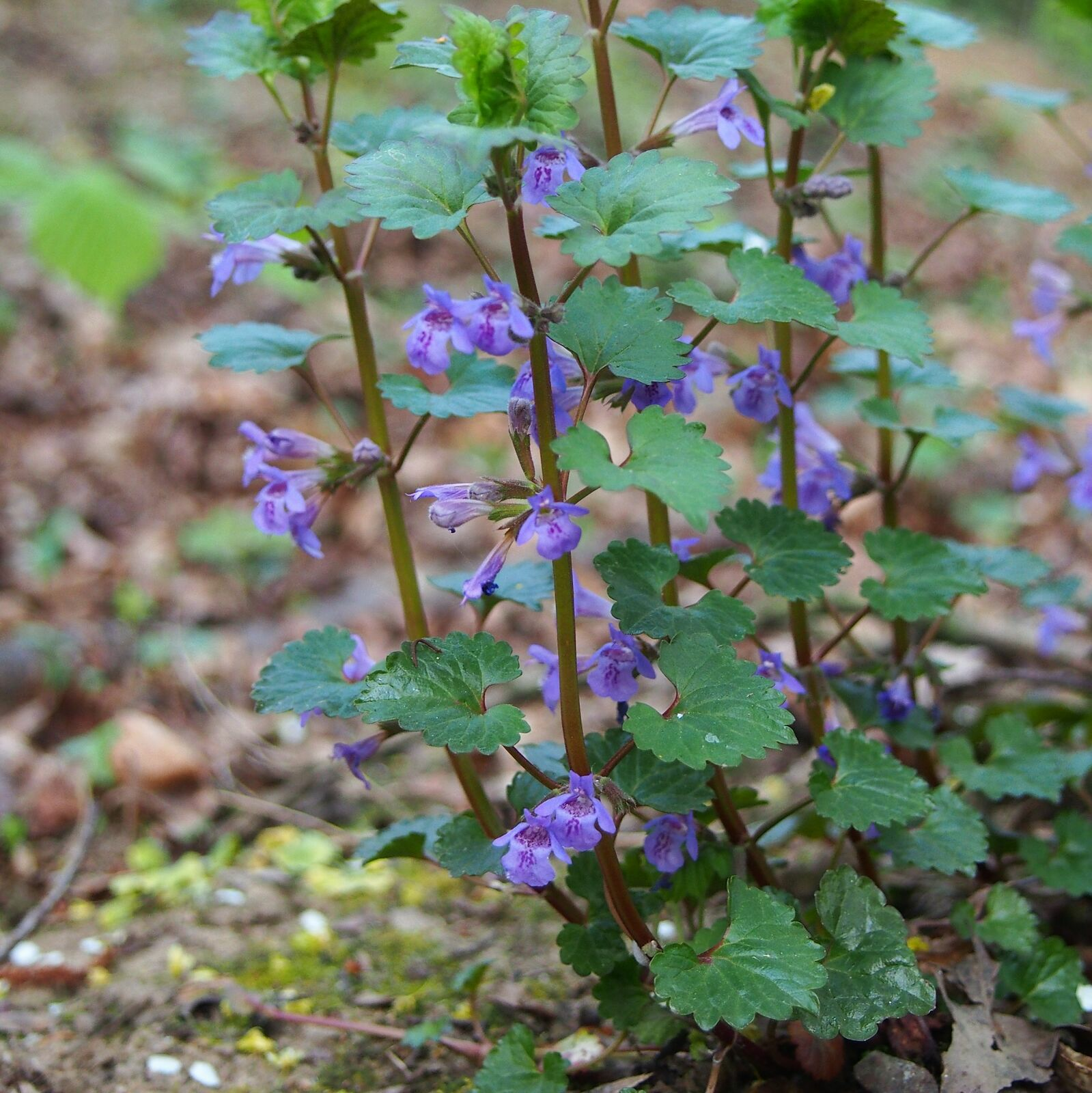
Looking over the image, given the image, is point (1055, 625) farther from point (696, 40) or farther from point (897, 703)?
point (696, 40)

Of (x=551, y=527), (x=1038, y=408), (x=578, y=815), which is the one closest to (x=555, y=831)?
(x=578, y=815)

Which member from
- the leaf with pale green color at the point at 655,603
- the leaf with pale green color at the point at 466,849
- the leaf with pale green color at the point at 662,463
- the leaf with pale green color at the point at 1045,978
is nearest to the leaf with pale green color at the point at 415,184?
the leaf with pale green color at the point at 662,463

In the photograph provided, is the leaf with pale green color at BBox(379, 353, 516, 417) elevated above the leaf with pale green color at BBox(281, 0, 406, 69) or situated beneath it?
situated beneath

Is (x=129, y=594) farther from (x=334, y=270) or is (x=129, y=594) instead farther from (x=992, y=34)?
(x=992, y=34)

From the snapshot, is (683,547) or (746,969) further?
(683,547)

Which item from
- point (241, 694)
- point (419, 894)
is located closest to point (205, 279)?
point (241, 694)

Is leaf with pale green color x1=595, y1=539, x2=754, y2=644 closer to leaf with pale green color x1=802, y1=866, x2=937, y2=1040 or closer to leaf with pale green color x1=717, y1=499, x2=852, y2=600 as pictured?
leaf with pale green color x1=717, y1=499, x2=852, y2=600

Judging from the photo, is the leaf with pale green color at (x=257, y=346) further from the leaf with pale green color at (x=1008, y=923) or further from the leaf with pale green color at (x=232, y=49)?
the leaf with pale green color at (x=1008, y=923)

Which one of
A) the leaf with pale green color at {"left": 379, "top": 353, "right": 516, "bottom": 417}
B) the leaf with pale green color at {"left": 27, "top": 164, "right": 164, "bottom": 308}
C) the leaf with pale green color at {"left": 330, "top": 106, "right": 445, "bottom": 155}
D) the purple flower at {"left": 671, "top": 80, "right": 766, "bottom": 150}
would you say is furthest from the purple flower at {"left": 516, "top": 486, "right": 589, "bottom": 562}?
the leaf with pale green color at {"left": 27, "top": 164, "right": 164, "bottom": 308}
